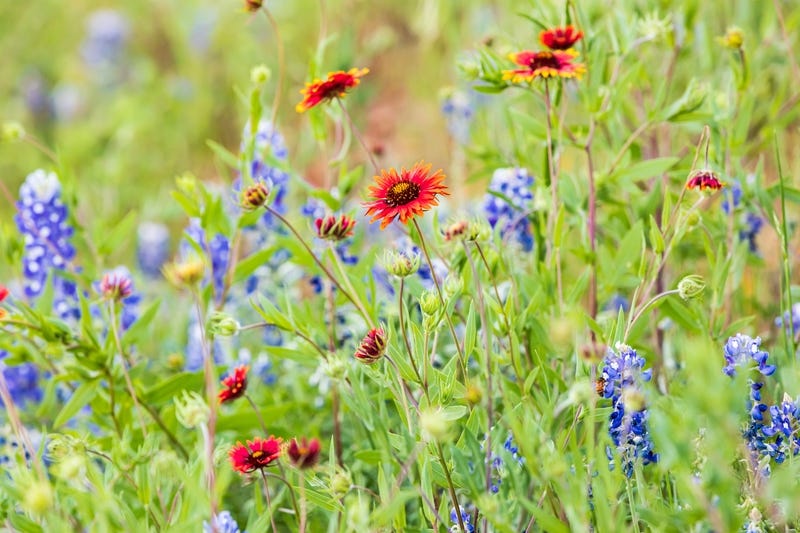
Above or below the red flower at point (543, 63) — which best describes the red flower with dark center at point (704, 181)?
below

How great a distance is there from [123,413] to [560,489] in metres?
0.76

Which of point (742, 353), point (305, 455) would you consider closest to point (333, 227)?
point (305, 455)

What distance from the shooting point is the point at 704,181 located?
3.31ft

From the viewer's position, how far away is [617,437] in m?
0.99

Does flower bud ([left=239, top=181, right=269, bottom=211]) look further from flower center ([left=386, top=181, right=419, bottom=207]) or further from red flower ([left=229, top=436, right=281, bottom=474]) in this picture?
red flower ([left=229, top=436, right=281, bottom=474])

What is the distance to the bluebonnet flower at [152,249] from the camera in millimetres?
2660

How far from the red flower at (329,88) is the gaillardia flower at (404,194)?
19 centimetres

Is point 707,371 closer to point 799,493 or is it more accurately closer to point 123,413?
point 799,493

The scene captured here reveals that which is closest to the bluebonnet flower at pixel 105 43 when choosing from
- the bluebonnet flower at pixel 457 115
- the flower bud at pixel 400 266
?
the bluebonnet flower at pixel 457 115

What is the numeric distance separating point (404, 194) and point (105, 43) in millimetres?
3570

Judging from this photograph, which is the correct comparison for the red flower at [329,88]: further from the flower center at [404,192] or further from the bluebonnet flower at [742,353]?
the bluebonnet flower at [742,353]

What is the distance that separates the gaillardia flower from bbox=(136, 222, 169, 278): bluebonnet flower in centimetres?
175

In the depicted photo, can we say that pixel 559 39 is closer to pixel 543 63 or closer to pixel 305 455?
pixel 543 63

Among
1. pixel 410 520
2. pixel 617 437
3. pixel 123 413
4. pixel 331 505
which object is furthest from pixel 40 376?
pixel 617 437
